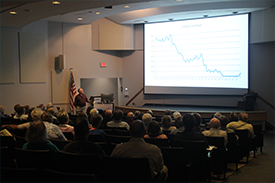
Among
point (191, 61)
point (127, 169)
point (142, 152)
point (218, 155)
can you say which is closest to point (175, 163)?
point (142, 152)

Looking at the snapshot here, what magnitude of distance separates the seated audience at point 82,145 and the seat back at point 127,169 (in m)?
0.28

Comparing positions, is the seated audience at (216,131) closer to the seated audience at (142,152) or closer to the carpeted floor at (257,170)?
the carpeted floor at (257,170)

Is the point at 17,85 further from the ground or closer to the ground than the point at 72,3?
closer to the ground

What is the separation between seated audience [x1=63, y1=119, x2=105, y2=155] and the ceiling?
470 cm

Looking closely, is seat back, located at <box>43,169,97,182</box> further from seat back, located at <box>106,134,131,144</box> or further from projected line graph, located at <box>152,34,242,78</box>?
projected line graph, located at <box>152,34,242,78</box>

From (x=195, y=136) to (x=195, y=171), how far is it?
0.48 metres

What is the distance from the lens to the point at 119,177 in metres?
A: 2.24

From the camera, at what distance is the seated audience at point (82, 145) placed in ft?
8.11

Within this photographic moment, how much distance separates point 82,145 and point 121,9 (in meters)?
7.23

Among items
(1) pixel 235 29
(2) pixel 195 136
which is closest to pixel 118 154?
(2) pixel 195 136

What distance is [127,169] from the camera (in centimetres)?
220

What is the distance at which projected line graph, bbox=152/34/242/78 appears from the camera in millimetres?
9992

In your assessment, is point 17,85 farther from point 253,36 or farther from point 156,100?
point 253,36

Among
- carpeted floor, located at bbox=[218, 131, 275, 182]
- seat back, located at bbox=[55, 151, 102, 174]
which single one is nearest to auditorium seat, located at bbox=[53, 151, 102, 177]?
seat back, located at bbox=[55, 151, 102, 174]
